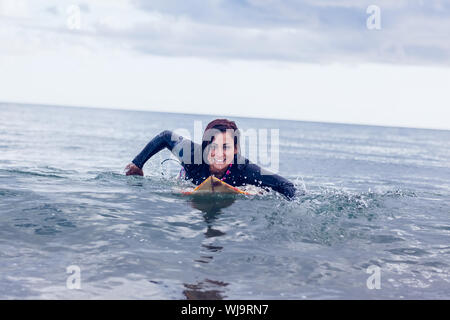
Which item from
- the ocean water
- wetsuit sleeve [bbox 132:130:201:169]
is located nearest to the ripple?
the ocean water

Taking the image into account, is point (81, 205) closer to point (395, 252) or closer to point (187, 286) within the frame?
point (187, 286)

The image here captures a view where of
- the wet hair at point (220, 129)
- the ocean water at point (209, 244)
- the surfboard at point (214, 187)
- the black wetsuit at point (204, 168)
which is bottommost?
the ocean water at point (209, 244)

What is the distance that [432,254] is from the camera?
7574mm

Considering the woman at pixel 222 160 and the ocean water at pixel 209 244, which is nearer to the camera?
the ocean water at pixel 209 244

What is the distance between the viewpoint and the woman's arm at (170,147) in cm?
1018

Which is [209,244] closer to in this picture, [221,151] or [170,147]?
[221,151]

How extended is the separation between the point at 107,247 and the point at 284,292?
281cm

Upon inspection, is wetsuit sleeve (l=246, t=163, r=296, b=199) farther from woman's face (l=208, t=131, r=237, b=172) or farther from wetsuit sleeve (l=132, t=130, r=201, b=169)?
wetsuit sleeve (l=132, t=130, r=201, b=169)

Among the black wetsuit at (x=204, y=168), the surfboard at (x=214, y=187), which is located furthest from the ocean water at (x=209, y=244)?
the black wetsuit at (x=204, y=168)

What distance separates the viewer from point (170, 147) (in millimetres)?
10836

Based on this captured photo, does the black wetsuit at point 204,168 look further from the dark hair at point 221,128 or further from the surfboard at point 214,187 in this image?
the dark hair at point 221,128

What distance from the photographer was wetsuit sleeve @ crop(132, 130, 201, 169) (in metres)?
10.2

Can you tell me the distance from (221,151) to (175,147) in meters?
1.37
